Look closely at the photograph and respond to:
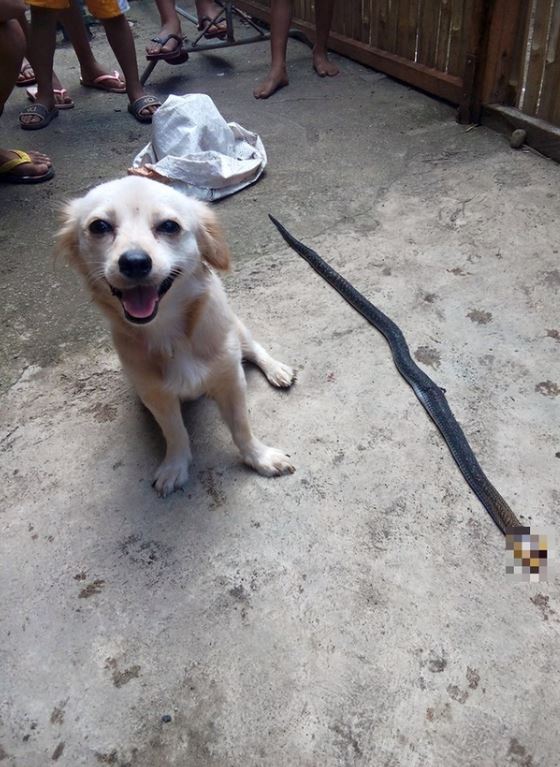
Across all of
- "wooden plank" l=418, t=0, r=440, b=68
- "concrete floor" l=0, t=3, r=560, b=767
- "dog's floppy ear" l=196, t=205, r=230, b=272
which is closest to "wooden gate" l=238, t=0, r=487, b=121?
"wooden plank" l=418, t=0, r=440, b=68

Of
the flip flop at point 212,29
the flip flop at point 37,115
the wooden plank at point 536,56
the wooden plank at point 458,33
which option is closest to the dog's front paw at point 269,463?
the wooden plank at point 536,56

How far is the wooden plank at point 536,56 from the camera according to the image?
2982 mm

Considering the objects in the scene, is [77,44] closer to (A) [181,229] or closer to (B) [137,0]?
(B) [137,0]

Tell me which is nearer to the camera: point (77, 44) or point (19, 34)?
point (19, 34)

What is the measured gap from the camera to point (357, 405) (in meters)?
1.95

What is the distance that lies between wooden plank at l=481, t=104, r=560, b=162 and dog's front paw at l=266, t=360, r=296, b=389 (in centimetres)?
215

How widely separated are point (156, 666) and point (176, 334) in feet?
2.76

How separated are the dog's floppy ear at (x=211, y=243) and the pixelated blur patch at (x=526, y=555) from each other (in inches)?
43.1

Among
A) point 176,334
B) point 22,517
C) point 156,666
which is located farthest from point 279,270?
point 156,666

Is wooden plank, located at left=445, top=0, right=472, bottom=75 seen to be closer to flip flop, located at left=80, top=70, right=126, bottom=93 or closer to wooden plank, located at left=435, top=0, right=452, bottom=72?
wooden plank, located at left=435, top=0, right=452, bottom=72

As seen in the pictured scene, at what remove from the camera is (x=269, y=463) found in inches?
68.8

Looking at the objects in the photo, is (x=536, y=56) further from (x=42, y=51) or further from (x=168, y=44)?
(x=42, y=51)

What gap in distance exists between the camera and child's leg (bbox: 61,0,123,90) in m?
4.13

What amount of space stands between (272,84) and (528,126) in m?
1.93
